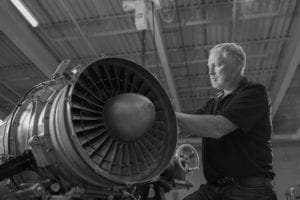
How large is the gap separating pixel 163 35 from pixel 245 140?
410 cm

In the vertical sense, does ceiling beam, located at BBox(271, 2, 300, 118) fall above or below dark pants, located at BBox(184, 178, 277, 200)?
above

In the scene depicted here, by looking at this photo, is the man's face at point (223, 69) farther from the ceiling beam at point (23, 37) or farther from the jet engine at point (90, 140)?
the ceiling beam at point (23, 37)

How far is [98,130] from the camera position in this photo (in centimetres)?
130

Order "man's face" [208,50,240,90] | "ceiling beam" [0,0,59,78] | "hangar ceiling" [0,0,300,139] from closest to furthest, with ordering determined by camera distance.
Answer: "man's face" [208,50,240,90] → "ceiling beam" [0,0,59,78] → "hangar ceiling" [0,0,300,139]

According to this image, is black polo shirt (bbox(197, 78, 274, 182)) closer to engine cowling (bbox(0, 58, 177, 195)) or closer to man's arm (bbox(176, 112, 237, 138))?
man's arm (bbox(176, 112, 237, 138))

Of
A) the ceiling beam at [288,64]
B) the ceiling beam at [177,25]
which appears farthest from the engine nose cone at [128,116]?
the ceiling beam at [288,64]

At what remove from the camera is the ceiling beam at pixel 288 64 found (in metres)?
5.52

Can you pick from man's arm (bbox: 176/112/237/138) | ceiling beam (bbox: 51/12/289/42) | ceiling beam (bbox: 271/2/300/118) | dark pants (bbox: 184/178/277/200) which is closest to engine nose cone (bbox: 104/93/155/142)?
man's arm (bbox: 176/112/237/138)

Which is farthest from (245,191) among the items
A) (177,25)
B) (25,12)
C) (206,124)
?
(25,12)

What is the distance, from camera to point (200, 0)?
5027 millimetres

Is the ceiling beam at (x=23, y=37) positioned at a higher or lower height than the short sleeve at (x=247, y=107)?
higher

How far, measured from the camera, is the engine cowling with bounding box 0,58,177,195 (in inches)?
48.3

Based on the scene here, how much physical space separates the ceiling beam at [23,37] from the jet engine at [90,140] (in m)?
3.78

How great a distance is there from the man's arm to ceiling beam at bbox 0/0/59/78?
3.80 meters
